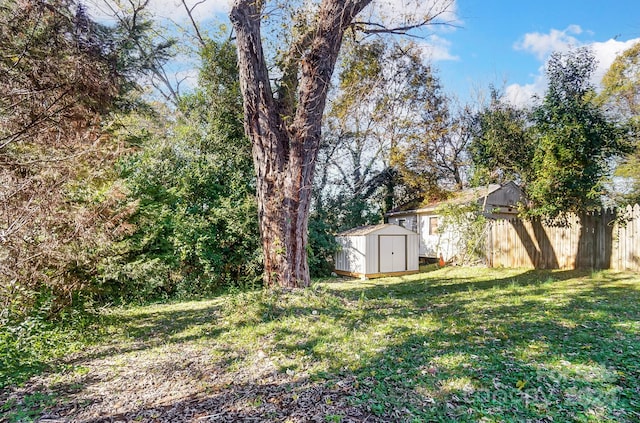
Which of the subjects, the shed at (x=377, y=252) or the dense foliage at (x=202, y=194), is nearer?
the dense foliage at (x=202, y=194)

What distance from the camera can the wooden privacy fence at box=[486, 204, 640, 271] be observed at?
29.0 feet

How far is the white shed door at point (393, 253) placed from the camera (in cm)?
1171

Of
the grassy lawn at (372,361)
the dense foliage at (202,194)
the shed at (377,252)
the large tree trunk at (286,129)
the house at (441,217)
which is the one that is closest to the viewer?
the grassy lawn at (372,361)

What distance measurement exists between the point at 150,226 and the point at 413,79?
11074 mm

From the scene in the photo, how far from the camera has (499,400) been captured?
2461 mm

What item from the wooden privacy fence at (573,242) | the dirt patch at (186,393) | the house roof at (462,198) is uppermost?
the house roof at (462,198)

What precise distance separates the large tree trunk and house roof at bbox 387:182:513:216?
24.6ft

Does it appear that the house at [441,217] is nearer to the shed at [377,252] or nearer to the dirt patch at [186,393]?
the shed at [377,252]

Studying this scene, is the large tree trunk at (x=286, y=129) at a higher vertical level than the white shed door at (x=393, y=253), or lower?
higher

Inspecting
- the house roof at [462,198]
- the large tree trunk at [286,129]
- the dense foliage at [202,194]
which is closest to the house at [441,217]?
the house roof at [462,198]

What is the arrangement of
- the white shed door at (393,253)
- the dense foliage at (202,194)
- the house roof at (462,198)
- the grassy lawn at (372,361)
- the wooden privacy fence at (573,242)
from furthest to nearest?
the house roof at (462,198) < the white shed door at (393,253) < the wooden privacy fence at (573,242) < the dense foliage at (202,194) < the grassy lawn at (372,361)

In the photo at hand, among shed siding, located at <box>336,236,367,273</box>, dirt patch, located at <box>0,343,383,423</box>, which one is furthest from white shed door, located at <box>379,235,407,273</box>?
dirt patch, located at <box>0,343,383,423</box>

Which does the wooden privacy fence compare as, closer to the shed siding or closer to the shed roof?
the shed roof

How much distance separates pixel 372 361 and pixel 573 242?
9632 mm
